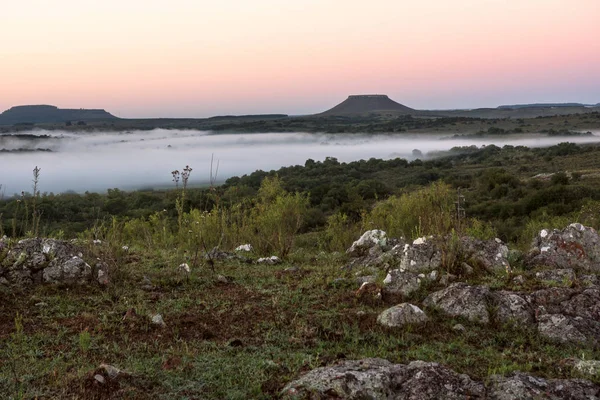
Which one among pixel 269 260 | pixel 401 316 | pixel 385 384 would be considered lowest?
pixel 269 260

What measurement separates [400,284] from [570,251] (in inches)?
129

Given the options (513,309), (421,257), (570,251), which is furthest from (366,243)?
(513,309)

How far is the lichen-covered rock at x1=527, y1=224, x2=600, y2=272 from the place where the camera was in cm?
787

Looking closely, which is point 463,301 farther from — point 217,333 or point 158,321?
point 158,321

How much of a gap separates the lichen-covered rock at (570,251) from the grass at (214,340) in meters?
1.78

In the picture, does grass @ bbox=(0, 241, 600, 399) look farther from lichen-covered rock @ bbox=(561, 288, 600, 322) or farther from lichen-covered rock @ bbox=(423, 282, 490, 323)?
lichen-covered rock @ bbox=(561, 288, 600, 322)

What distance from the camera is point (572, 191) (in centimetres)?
2911

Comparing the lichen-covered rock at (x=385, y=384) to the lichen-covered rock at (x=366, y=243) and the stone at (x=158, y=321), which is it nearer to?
the stone at (x=158, y=321)

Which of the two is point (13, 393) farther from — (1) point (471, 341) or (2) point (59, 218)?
(2) point (59, 218)

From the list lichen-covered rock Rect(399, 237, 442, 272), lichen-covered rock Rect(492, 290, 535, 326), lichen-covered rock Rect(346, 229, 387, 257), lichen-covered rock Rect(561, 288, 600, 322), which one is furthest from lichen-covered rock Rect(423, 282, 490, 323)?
lichen-covered rock Rect(346, 229, 387, 257)

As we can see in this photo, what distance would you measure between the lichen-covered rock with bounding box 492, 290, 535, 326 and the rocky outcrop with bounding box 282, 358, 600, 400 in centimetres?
176

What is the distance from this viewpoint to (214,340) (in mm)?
5223

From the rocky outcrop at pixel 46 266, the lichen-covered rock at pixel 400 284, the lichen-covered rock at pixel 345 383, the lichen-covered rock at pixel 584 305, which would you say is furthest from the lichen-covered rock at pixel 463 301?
the rocky outcrop at pixel 46 266

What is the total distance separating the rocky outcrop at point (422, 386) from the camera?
371 centimetres
